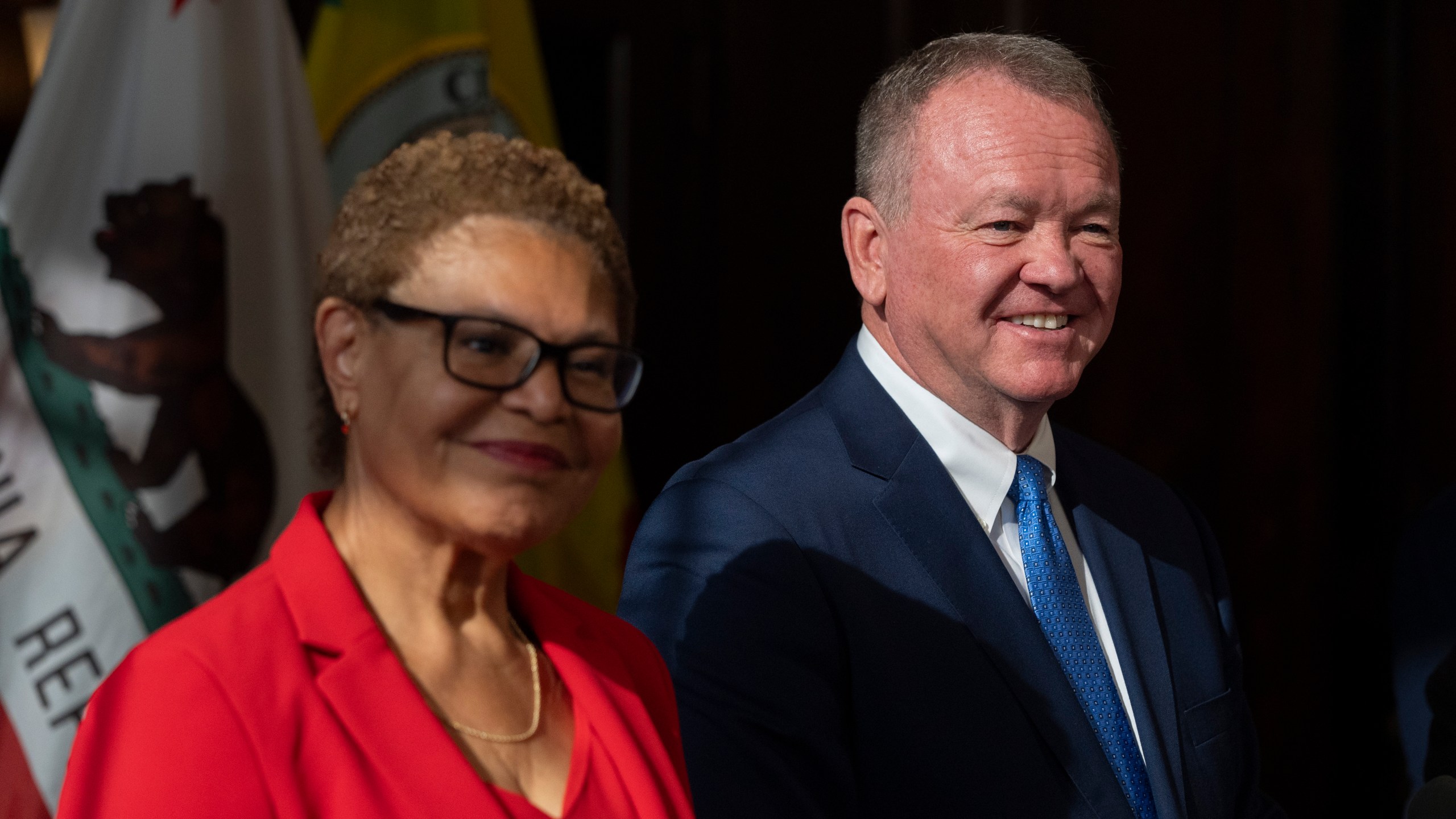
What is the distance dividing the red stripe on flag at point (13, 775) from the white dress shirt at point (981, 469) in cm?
141

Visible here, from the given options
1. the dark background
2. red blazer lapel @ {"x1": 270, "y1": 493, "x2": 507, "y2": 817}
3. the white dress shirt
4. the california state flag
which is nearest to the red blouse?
red blazer lapel @ {"x1": 270, "y1": 493, "x2": 507, "y2": 817}

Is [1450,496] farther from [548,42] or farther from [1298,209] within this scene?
[548,42]

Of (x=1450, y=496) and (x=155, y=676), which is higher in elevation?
(x=155, y=676)

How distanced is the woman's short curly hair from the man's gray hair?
66 centimetres

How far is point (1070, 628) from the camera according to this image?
4.78 feet

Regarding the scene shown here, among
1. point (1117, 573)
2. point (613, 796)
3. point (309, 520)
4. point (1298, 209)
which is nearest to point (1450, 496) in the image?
point (1117, 573)

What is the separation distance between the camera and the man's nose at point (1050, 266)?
4.73ft

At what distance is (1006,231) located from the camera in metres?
1.47

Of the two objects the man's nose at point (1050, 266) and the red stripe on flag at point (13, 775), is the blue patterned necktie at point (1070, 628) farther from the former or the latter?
the red stripe on flag at point (13, 775)

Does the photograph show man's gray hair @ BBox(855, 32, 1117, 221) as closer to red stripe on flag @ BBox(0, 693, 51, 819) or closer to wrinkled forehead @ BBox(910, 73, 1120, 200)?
wrinkled forehead @ BBox(910, 73, 1120, 200)

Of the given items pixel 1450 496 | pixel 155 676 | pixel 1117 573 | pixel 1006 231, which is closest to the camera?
pixel 155 676

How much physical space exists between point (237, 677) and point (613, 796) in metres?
0.29

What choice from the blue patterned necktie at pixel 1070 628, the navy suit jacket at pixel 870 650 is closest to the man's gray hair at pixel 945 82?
the navy suit jacket at pixel 870 650

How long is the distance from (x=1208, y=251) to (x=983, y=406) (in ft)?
6.34
